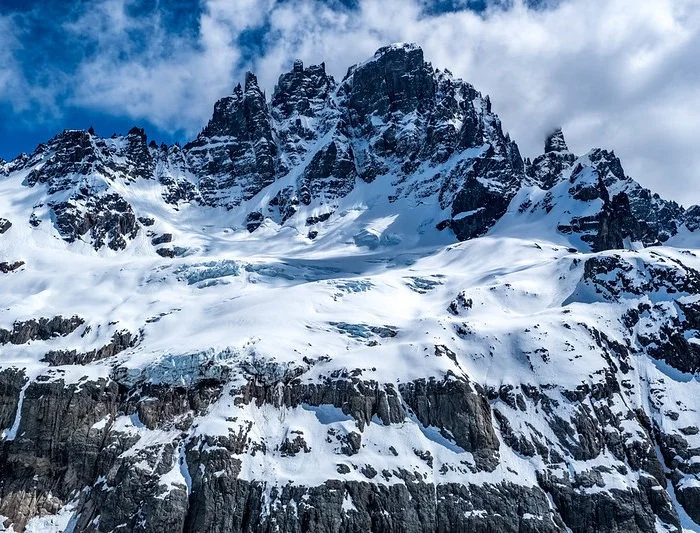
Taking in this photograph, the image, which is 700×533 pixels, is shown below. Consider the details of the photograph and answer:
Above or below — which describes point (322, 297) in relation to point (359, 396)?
above

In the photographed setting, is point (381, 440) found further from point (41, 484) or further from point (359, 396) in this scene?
point (41, 484)

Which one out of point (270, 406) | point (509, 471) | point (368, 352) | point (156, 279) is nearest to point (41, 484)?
point (270, 406)

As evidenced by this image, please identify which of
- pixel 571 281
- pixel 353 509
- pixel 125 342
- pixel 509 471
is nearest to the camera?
pixel 353 509

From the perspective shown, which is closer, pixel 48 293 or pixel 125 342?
pixel 125 342

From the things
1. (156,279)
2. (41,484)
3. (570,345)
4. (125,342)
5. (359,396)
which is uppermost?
(156,279)

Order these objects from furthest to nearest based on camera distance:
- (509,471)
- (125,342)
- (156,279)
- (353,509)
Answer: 1. (156,279)
2. (125,342)
3. (509,471)
4. (353,509)

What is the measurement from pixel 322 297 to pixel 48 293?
67.4m

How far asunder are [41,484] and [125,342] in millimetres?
39870

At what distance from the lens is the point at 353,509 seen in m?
106

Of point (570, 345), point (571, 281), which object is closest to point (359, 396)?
point (570, 345)

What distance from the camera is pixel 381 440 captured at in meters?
117

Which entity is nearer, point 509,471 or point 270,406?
point 509,471

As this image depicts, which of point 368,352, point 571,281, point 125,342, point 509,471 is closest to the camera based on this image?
point 509,471

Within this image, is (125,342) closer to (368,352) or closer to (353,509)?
(368,352)
